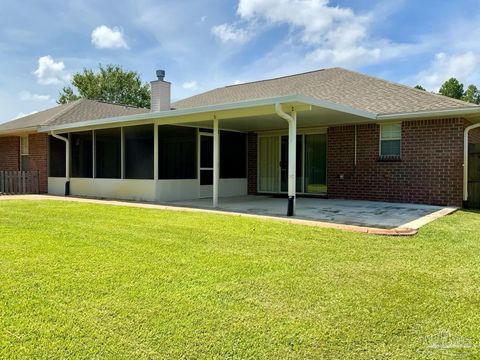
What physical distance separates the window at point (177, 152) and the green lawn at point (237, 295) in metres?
5.85

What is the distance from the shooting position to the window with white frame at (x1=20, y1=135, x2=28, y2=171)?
1706cm

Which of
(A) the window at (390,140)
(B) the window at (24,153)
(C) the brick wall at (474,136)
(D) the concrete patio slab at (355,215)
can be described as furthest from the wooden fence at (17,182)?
(C) the brick wall at (474,136)

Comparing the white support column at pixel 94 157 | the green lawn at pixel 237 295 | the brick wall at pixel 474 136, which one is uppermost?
the brick wall at pixel 474 136

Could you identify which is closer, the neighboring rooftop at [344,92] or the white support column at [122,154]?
the neighboring rooftop at [344,92]

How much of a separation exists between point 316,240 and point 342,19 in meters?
11.0

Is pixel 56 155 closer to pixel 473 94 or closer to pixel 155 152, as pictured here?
pixel 155 152

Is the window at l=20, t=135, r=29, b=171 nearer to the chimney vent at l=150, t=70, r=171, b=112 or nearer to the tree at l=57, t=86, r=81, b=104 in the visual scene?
the chimney vent at l=150, t=70, r=171, b=112

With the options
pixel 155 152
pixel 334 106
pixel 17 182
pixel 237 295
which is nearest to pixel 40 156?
pixel 17 182

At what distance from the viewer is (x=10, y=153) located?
59.0 feet

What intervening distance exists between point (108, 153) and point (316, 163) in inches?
276

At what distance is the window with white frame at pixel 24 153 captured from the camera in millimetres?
17062

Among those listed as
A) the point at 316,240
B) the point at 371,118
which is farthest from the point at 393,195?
the point at 316,240

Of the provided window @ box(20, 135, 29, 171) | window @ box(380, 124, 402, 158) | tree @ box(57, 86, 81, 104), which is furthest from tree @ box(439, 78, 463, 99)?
window @ box(20, 135, 29, 171)

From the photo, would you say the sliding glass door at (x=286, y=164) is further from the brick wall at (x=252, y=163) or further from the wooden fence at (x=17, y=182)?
the wooden fence at (x=17, y=182)
